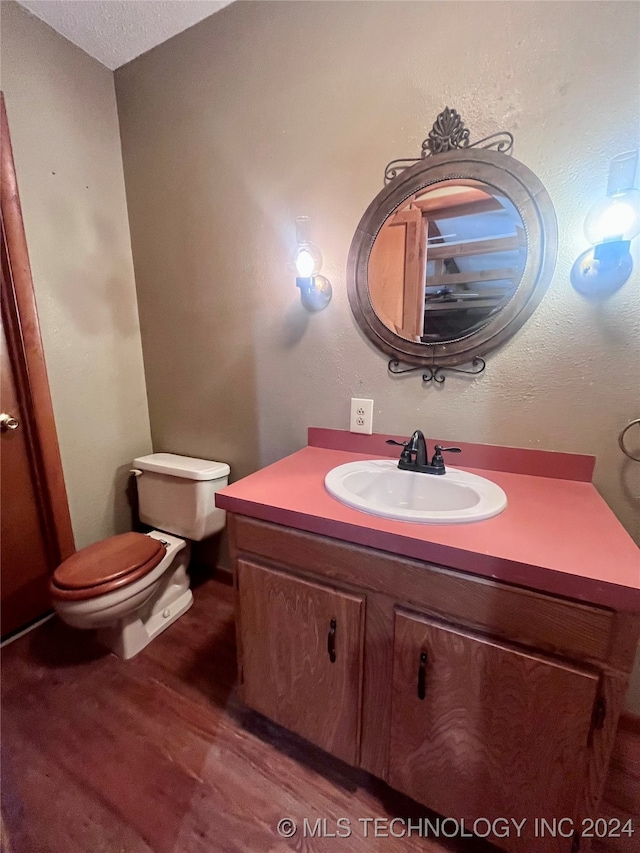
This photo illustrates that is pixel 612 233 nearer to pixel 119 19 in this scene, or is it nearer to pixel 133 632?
pixel 119 19

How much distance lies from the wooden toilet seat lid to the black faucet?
997 mm

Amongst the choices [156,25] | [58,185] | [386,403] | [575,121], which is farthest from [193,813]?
[156,25]

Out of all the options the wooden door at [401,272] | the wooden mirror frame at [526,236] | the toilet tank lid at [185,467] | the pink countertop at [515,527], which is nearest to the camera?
the pink countertop at [515,527]

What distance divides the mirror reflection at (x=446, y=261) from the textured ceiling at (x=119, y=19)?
1.08m

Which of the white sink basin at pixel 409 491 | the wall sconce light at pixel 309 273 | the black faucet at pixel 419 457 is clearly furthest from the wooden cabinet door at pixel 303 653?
the wall sconce light at pixel 309 273

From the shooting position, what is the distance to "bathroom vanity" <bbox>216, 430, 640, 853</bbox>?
2.15 ft

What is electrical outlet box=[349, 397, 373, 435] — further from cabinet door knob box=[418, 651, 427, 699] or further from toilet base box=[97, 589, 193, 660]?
toilet base box=[97, 589, 193, 660]

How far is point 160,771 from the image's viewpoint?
1.04m

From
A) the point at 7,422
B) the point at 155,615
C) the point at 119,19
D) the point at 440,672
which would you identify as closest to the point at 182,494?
the point at 155,615

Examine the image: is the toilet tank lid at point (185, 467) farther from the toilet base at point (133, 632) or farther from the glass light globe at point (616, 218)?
the glass light globe at point (616, 218)

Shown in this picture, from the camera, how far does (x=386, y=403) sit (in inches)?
50.2

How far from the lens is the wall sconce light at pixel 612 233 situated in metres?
0.84

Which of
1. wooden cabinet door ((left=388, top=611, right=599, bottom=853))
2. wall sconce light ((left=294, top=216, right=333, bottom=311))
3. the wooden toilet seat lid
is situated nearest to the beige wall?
the wooden toilet seat lid

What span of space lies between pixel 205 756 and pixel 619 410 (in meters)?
1.54
